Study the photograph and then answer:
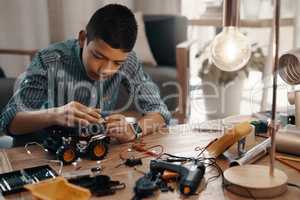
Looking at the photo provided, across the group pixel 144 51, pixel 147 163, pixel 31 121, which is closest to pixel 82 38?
pixel 31 121

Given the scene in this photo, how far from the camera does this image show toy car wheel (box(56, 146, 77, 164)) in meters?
1.11

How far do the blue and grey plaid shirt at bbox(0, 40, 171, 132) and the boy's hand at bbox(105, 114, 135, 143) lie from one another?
0.26 m

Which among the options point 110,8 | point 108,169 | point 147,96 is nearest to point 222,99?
point 147,96

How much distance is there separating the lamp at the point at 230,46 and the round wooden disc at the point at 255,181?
1.40ft

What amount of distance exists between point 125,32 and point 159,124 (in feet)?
1.08

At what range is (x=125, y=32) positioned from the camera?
4.58 feet

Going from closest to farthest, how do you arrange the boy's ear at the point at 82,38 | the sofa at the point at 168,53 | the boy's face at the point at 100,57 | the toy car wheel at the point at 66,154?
the toy car wheel at the point at 66,154, the boy's face at the point at 100,57, the boy's ear at the point at 82,38, the sofa at the point at 168,53

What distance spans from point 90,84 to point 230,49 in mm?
548

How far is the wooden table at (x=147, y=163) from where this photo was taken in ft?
3.05

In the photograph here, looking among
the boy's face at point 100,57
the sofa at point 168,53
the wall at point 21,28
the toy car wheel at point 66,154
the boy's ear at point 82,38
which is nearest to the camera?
the toy car wheel at point 66,154

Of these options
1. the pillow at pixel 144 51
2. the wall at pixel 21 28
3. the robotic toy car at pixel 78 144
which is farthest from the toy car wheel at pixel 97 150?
the wall at pixel 21 28

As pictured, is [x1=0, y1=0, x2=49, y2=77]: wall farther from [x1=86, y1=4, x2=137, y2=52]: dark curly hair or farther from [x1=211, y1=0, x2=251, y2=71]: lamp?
[x1=211, y1=0, x2=251, y2=71]: lamp

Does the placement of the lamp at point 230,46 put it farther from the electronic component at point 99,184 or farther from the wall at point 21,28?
the wall at point 21,28

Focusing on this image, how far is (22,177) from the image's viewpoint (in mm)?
997
